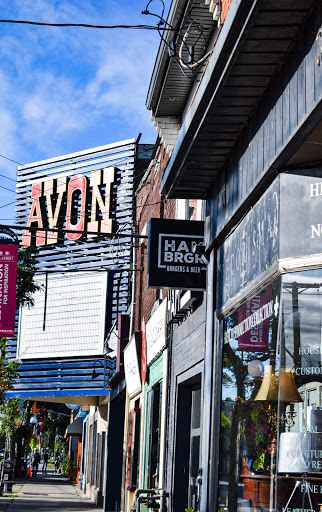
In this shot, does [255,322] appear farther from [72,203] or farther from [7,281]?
[72,203]

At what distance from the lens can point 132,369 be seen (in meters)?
16.8

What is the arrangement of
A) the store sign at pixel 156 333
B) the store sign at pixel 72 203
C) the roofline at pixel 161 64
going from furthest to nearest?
the store sign at pixel 72 203 → the store sign at pixel 156 333 → the roofline at pixel 161 64

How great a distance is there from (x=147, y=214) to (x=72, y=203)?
21070 mm

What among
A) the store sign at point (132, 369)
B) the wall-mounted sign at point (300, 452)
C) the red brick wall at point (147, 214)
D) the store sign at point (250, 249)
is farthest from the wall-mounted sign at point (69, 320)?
the wall-mounted sign at point (300, 452)

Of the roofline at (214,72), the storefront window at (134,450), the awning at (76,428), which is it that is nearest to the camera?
the roofline at (214,72)

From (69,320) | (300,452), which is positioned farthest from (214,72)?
(69,320)

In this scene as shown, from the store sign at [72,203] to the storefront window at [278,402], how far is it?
93.4ft

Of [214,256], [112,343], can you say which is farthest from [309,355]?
[112,343]

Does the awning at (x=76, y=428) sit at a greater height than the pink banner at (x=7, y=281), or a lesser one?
lesser

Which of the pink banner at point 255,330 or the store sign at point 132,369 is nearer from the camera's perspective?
the pink banner at point 255,330

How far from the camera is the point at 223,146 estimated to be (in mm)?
7102

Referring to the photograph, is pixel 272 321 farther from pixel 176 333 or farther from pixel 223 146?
pixel 176 333

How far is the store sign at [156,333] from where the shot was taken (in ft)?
40.6

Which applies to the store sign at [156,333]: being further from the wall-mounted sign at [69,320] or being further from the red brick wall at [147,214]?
the wall-mounted sign at [69,320]
